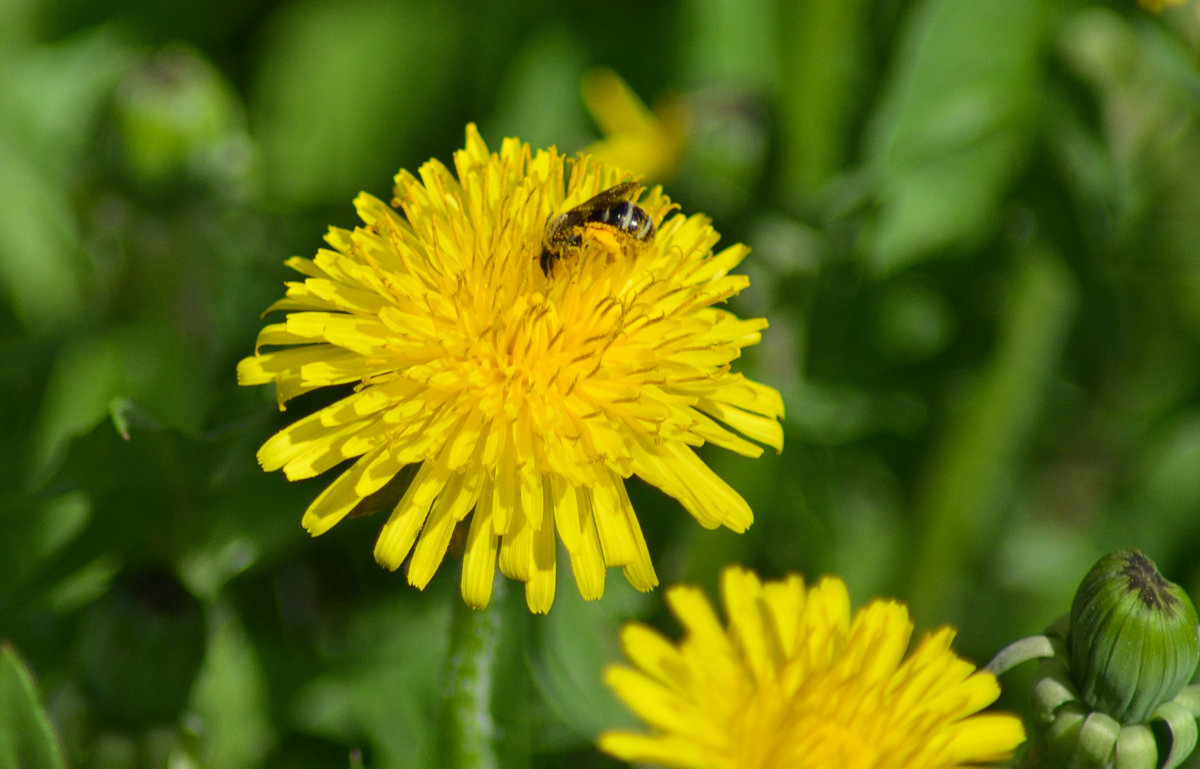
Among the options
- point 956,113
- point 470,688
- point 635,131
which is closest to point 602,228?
point 470,688

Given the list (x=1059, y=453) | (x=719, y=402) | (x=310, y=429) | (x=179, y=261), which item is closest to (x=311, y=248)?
(x=179, y=261)

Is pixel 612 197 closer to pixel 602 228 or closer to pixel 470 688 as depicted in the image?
pixel 602 228

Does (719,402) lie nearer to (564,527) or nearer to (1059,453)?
(564,527)

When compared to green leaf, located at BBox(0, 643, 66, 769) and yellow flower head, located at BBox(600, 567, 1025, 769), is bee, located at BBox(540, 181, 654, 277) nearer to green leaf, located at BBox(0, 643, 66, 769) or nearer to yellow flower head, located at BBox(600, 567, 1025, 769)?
yellow flower head, located at BBox(600, 567, 1025, 769)

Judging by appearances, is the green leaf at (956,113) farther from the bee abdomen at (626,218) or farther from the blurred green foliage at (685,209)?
the bee abdomen at (626,218)

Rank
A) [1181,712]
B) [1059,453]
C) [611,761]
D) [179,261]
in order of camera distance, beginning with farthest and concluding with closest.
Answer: [1059,453] → [179,261] → [611,761] → [1181,712]
